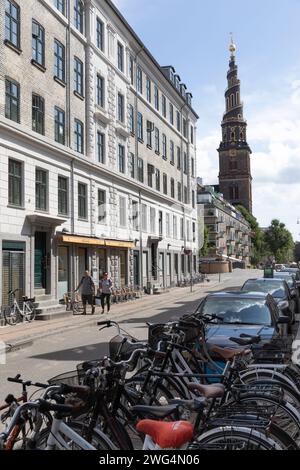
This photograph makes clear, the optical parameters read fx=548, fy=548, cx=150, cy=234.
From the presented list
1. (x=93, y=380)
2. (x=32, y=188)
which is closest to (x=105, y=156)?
(x=32, y=188)

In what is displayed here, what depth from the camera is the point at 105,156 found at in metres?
29.7

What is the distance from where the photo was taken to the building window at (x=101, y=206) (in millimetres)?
28719

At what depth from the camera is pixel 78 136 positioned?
2648cm

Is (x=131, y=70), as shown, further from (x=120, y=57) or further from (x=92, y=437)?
(x=92, y=437)

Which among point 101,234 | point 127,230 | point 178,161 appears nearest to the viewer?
point 101,234

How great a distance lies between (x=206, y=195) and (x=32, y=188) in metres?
75.6

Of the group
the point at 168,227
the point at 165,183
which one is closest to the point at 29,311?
the point at 168,227

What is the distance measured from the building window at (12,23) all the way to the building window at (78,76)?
5.56m

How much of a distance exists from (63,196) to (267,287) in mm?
10845

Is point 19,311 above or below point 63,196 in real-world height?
below

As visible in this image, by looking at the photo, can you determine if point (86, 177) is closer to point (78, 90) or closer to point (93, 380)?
point (78, 90)

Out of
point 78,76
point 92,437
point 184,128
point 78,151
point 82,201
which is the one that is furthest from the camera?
point 184,128
